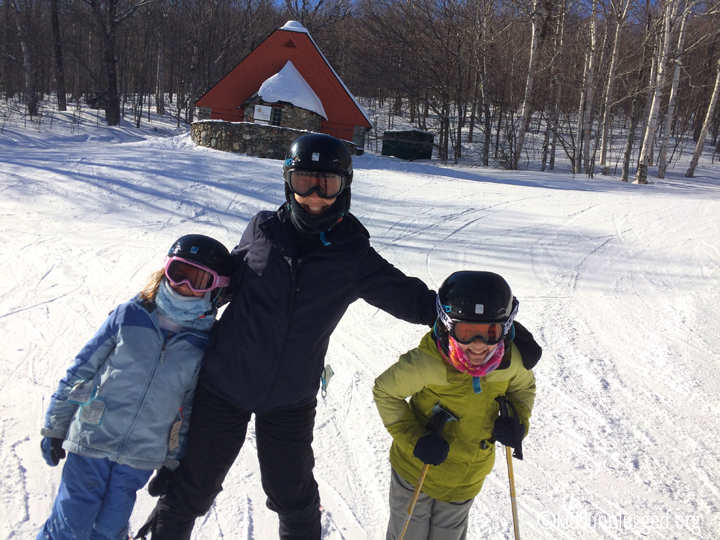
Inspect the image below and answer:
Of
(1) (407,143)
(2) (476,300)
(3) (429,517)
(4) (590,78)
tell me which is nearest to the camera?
(2) (476,300)

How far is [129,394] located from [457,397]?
138 cm

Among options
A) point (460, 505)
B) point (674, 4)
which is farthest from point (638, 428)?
point (674, 4)

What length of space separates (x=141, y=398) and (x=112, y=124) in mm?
23124

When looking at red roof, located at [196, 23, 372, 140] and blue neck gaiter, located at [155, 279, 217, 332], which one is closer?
blue neck gaiter, located at [155, 279, 217, 332]

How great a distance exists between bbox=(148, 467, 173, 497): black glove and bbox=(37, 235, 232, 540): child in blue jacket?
0.14 ft

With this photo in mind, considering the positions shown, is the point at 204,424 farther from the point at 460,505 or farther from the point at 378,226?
the point at 378,226

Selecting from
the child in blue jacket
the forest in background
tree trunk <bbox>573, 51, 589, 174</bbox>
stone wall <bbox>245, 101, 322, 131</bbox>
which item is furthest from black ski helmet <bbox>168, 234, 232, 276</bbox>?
tree trunk <bbox>573, 51, 589, 174</bbox>

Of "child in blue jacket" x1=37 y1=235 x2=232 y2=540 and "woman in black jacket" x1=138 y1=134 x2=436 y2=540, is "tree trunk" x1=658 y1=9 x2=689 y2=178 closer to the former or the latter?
"woman in black jacket" x1=138 y1=134 x2=436 y2=540

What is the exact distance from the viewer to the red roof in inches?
695

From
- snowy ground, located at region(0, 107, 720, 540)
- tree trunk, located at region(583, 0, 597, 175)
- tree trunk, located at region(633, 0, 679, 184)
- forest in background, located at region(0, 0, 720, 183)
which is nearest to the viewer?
snowy ground, located at region(0, 107, 720, 540)


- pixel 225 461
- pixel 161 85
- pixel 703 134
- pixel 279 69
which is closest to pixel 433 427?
pixel 225 461

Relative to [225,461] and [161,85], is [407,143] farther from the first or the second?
[225,461]

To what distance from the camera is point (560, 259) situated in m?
6.46

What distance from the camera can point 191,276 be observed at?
206 centimetres
